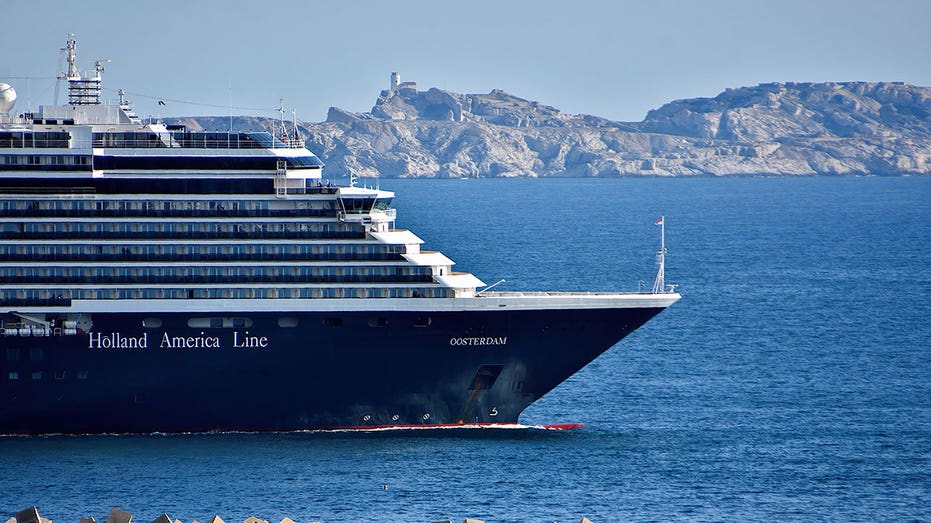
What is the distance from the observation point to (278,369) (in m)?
57.6

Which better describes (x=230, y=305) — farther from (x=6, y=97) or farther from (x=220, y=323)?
(x=6, y=97)

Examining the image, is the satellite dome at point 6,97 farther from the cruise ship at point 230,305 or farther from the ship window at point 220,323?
the ship window at point 220,323

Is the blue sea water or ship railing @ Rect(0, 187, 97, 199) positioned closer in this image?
the blue sea water

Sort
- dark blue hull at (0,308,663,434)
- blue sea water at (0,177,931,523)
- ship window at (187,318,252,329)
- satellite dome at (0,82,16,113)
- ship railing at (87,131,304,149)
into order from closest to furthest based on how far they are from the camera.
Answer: blue sea water at (0,177,931,523), dark blue hull at (0,308,663,434), ship window at (187,318,252,329), ship railing at (87,131,304,149), satellite dome at (0,82,16,113)

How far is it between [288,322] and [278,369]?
5.57 feet

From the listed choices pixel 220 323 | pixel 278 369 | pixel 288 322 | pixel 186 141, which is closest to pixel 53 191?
pixel 186 141

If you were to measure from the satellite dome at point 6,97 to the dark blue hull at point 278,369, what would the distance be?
383 inches

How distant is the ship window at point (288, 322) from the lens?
57375 millimetres

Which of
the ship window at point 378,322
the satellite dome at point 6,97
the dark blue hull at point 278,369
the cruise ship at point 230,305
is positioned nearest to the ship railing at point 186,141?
the cruise ship at point 230,305

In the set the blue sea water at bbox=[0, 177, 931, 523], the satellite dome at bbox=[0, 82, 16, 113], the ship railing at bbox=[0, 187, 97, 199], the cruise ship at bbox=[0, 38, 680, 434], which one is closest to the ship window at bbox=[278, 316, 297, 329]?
the cruise ship at bbox=[0, 38, 680, 434]

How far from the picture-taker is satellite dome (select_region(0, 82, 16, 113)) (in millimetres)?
61156

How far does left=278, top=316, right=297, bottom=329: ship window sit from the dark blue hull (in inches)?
1.9

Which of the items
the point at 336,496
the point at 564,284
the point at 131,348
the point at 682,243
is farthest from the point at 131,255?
the point at 682,243

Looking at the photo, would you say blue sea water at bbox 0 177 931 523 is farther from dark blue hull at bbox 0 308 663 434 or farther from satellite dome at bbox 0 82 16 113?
satellite dome at bbox 0 82 16 113
